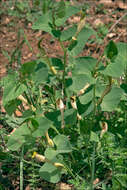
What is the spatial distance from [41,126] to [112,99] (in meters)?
0.37

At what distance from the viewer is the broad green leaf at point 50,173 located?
1.32m

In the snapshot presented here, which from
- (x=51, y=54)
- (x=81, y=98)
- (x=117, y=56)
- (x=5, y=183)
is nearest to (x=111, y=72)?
(x=117, y=56)

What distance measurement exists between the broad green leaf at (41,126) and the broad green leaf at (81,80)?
0.73 feet

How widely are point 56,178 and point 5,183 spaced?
49 centimetres

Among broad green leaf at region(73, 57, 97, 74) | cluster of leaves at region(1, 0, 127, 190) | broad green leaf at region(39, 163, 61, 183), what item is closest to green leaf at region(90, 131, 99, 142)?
cluster of leaves at region(1, 0, 127, 190)

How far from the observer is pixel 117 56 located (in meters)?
1.28

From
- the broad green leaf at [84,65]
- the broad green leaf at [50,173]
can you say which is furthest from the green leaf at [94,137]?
the broad green leaf at [84,65]

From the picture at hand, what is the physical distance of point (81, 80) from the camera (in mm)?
1340

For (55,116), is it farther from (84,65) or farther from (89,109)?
(84,65)

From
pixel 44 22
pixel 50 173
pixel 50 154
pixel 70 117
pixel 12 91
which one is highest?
pixel 44 22

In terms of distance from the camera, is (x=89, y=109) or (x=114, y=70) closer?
(x=114, y=70)

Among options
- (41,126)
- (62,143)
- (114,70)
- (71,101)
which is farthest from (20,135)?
(114,70)

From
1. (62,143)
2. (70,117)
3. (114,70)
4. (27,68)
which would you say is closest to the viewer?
(27,68)

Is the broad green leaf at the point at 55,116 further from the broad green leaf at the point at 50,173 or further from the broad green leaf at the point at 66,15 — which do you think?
the broad green leaf at the point at 66,15
